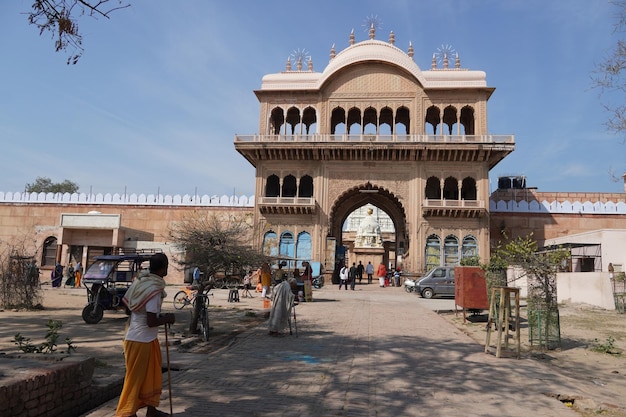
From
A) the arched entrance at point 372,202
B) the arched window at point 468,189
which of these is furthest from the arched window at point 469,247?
the arched entrance at point 372,202

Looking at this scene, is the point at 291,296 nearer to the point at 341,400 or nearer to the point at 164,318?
the point at 341,400

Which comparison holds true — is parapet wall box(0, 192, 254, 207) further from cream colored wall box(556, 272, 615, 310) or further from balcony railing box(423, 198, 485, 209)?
cream colored wall box(556, 272, 615, 310)

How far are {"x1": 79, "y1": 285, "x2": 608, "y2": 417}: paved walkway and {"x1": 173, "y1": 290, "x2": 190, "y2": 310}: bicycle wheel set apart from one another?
5515 millimetres

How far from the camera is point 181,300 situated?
14.3 m

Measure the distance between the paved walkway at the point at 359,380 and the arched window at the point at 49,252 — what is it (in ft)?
82.6

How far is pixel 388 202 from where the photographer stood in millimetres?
33188

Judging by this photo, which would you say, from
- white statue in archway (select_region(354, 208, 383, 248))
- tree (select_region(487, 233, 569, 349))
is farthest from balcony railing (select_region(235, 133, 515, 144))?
tree (select_region(487, 233, 569, 349))

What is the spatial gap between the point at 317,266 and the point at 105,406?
22.5m

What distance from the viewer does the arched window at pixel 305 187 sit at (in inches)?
1282

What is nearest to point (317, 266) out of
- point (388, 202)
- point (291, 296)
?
point (388, 202)

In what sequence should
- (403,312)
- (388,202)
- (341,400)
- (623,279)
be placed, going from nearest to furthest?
(341,400), (403,312), (623,279), (388,202)

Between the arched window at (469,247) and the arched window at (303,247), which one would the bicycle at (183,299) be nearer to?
the arched window at (303,247)

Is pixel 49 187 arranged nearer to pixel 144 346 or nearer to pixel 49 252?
pixel 49 252

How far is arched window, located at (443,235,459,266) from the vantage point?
28.3m
